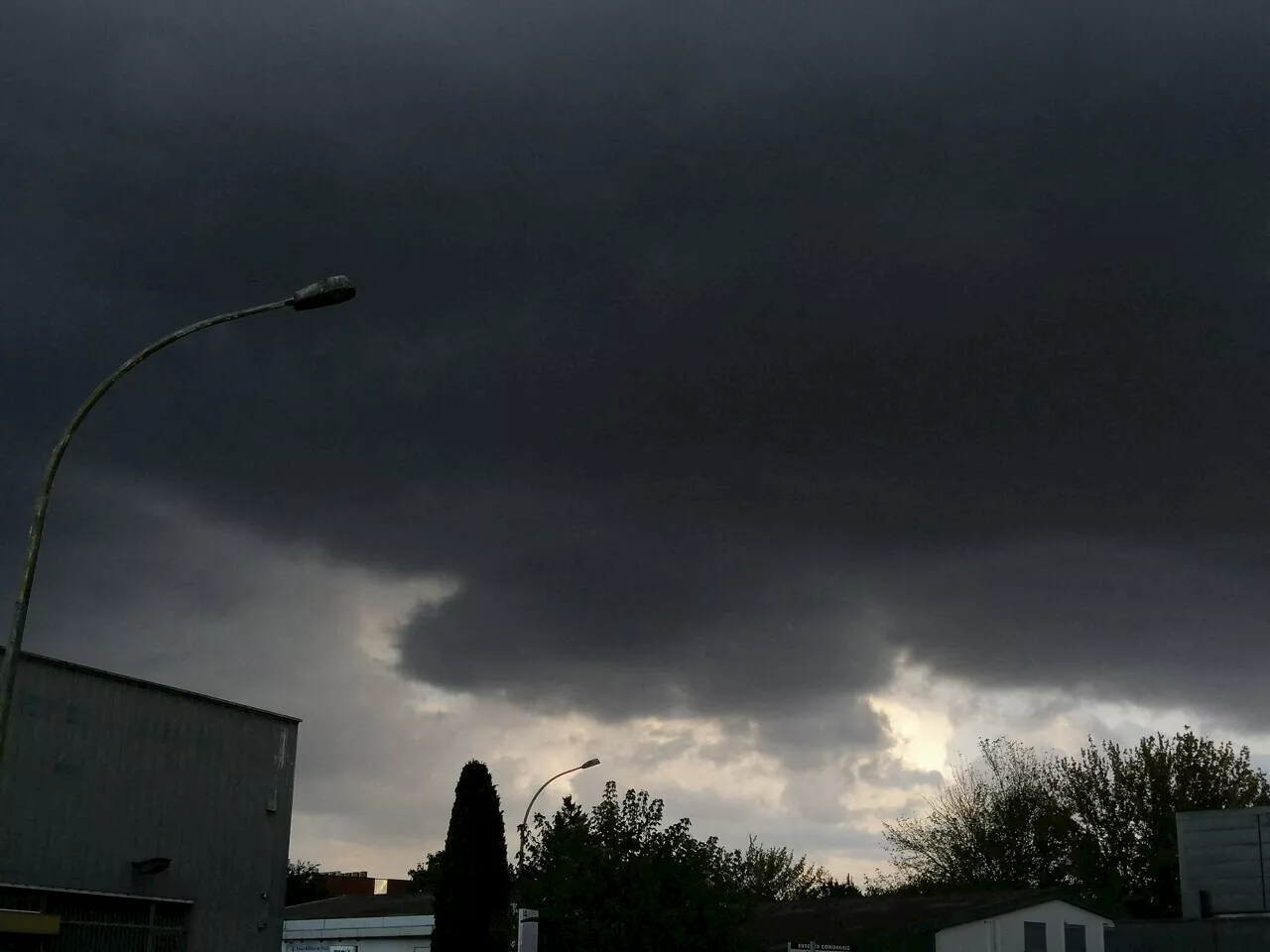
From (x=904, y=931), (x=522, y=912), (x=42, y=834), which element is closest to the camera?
(x=522, y=912)

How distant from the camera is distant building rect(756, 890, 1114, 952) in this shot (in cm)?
4281

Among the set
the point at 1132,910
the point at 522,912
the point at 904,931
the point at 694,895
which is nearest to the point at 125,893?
the point at 522,912

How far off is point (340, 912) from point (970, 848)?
3639 cm

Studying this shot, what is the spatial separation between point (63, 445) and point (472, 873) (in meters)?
29.9

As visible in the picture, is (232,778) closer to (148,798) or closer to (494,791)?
(148,798)

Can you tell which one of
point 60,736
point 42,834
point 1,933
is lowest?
point 1,933

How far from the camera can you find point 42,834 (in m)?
25.5

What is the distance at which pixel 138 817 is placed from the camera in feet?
90.3

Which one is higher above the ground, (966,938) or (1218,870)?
(1218,870)

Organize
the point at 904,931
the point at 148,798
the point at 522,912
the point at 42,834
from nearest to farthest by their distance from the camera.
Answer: the point at 522,912, the point at 42,834, the point at 148,798, the point at 904,931

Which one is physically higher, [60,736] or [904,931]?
[60,736]

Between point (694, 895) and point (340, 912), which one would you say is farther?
point (340, 912)

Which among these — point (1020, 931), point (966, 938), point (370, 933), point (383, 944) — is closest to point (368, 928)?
point (370, 933)

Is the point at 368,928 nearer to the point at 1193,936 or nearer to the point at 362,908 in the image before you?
the point at 362,908
